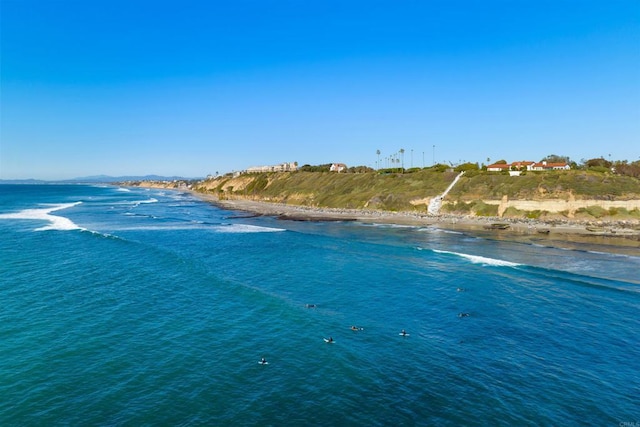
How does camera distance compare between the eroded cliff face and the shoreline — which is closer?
the shoreline

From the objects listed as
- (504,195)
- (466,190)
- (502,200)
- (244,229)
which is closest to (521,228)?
(502,200)

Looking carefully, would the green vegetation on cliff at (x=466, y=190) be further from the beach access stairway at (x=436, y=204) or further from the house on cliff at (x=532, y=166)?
the house on cliff at (x=532, y=166)

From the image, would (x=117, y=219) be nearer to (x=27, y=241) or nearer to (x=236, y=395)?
(x=27, y=241)

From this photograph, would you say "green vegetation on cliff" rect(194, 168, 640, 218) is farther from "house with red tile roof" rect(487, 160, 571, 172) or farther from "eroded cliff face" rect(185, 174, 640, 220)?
"house with red tile roof" rect(487, 160, 571, 172)

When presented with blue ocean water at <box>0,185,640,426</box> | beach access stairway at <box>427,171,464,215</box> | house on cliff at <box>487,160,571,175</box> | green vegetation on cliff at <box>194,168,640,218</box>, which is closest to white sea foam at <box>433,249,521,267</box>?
blue ocean water at <box>0,185,640,426</box>

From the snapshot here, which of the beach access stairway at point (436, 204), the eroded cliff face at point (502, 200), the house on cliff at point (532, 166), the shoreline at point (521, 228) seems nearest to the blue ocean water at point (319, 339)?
the shoreline at point (521, 228)

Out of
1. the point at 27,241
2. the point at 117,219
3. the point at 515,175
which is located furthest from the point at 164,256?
the point at 515,175
